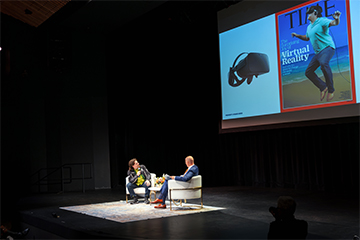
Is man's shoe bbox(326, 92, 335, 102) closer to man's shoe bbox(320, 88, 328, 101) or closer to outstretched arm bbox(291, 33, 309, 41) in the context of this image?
man's shoe bbox(320, 88, 328, 101)

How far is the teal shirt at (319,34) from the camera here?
22.2ft

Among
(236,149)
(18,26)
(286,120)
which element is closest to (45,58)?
(18,26)

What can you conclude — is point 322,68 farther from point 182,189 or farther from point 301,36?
point 182,189

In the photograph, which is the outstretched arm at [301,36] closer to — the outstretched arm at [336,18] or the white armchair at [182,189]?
the outstretched arm at [336,18]

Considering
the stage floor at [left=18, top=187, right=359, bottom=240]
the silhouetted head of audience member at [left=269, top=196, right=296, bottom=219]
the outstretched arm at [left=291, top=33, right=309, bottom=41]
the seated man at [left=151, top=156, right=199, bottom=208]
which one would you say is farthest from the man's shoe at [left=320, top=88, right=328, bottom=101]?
the silhouetted head of audience member at [left=269, top=196, right=296, bottom=219]

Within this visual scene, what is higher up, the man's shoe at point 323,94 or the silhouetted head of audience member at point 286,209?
the man's shoe at point 323,94

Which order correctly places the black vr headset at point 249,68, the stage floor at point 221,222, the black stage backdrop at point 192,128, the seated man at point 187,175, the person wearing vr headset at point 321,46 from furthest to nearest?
the black stage backdrop at point 192,128
the black vr headset at point 249,68
the person wearing vr headset at point 321,46
the seated man at point 187,175
the stage floor at point 221,222

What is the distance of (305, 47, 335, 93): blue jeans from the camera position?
265 inches

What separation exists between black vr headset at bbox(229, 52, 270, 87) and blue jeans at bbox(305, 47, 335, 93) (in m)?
1.00

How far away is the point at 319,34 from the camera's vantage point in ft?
22.6

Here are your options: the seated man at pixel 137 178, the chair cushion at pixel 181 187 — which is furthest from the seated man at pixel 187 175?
the seated man at pixel 137 178

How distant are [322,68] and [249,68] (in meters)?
1.71

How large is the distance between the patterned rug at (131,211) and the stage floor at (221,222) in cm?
21

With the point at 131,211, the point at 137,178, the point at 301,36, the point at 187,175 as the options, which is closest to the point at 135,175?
the point at 137,178
